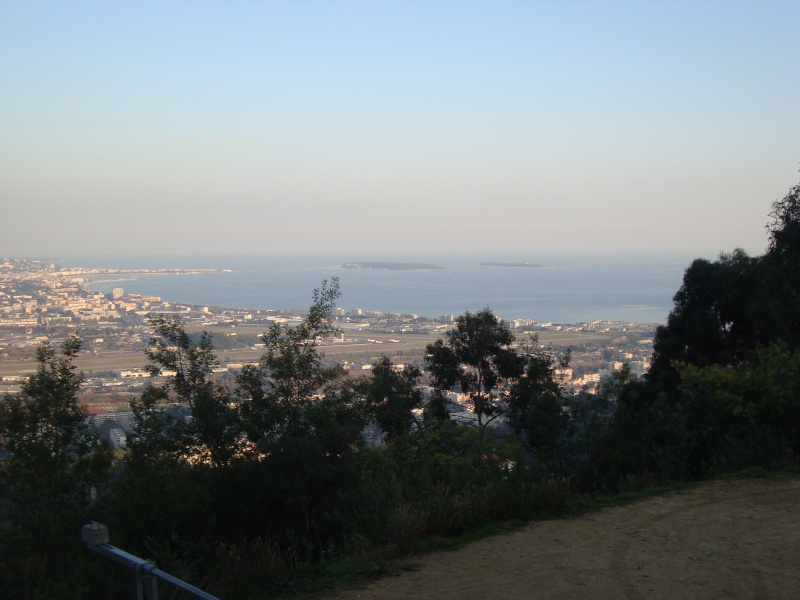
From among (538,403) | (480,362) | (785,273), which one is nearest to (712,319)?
(785,273)

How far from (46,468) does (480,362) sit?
12.0 m

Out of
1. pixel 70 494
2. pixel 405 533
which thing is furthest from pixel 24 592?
pixel 405 533

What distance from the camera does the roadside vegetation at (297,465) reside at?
6.81 metres

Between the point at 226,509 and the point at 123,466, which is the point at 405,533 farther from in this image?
the point at 123,466

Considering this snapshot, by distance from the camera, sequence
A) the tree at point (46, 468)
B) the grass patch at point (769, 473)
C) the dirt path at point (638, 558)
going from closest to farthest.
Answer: the dirt path at point (638, 558) < the tree at point (46, 468) < the grass patch at point (769, 473)

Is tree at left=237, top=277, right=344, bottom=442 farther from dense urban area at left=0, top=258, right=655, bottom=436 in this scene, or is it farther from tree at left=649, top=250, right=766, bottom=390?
tree at left=649, top=250, right=766, bottom=390

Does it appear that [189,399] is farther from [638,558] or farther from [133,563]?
[133,563]

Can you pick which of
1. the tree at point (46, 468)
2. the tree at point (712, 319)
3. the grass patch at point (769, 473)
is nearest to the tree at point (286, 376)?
the tree at point (46, 468)

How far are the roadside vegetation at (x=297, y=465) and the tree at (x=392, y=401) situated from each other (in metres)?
2.68

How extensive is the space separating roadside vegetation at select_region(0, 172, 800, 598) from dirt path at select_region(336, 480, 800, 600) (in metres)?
0.49

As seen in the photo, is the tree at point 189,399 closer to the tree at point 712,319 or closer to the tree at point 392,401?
the tree at point 392,401

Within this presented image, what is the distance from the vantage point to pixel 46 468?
7.39 metres

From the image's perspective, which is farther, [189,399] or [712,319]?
[712,319]

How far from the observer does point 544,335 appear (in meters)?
31.8
